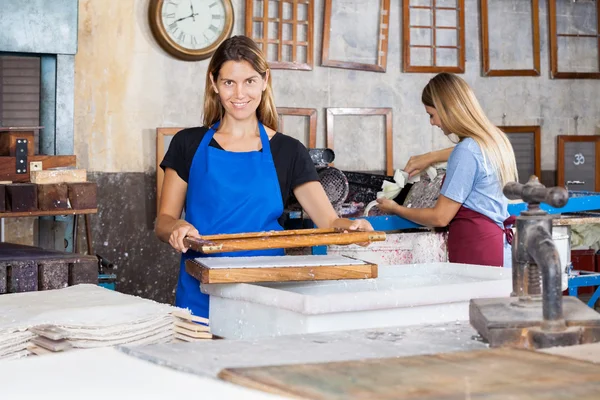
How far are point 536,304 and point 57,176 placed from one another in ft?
9.32

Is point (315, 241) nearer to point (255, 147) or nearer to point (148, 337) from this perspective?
point (148, 337)

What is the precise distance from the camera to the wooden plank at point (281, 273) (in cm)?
225

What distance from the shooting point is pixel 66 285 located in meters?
2.76

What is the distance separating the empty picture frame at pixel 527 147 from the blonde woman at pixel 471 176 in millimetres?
3926

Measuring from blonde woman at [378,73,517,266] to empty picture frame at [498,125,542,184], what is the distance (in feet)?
12.9

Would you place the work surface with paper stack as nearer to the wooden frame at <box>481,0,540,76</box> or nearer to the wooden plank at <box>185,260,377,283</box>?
the wooden plank at <box>185,260,377,283</box>

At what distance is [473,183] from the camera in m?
4.24

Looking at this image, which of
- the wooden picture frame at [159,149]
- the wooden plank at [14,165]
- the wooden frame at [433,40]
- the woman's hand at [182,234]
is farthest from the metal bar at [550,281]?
the wooden frame at [433,40]

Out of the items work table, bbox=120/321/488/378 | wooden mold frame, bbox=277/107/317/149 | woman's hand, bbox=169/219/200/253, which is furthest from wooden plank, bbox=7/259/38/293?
wooden mold frame, bbox=277/107/317/149

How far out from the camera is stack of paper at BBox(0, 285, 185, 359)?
1954 millimetres

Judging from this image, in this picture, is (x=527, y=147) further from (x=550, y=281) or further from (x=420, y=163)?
(x=550, y=281)

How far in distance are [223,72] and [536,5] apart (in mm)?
5692

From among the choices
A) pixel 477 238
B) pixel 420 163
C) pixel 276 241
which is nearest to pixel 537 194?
pixel 276 241

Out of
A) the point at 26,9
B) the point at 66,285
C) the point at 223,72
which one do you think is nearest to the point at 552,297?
the point at 66,285
